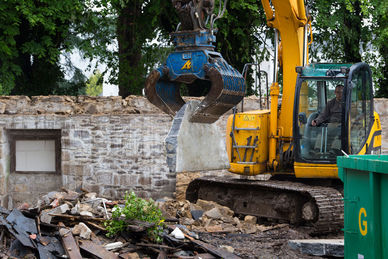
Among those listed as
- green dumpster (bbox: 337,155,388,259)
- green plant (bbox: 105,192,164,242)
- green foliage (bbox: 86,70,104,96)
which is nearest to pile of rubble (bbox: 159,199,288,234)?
green plant (bbox: 105,192,164,242)

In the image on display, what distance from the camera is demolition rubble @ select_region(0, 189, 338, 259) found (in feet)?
22.5

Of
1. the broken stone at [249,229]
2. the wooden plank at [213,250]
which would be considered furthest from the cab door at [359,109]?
the wooden plank at [213,250]

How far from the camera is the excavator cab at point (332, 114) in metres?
8.46

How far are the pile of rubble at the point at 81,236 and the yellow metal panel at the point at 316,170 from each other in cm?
199

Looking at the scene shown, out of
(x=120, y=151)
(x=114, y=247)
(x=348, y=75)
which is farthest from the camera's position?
(x=120, y=151)

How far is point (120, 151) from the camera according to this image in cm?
1209

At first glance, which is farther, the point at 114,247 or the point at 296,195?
the point at 296,195

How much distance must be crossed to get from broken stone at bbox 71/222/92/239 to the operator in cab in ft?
11.6

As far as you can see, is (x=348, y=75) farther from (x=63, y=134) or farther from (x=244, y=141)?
(x=63, y=134)

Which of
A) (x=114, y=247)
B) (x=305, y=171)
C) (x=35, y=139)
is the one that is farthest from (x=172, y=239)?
(x=35, y=139)

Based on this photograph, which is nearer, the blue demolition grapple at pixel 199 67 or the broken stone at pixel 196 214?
the blue demolition grapple at pixel 199 67

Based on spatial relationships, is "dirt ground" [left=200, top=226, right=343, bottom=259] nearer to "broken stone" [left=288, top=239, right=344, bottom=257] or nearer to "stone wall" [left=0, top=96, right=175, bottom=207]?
"broken stone" [left=288, top=239, right=344, bottom=257]

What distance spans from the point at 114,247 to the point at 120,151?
512 centimetres

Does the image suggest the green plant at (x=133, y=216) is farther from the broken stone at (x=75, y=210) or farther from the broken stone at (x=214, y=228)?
the broken stone at (x=214, y=228)
